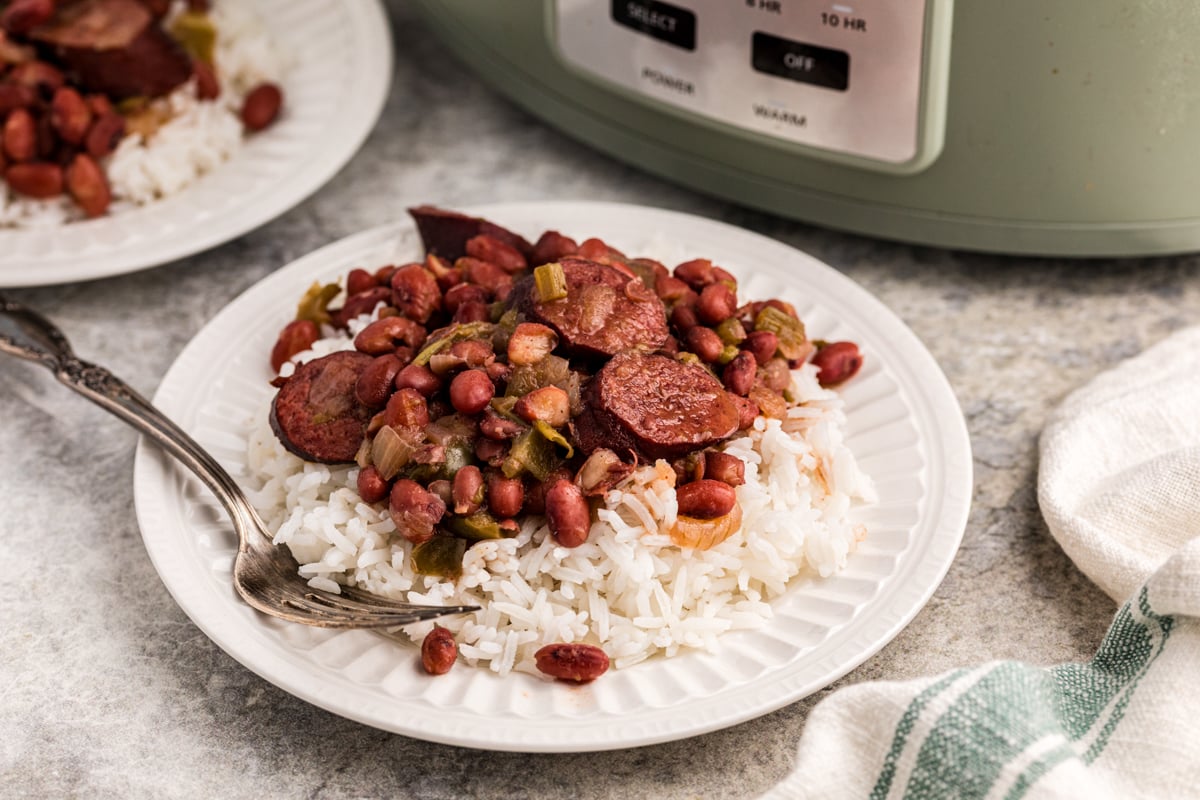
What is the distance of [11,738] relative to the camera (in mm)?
1505

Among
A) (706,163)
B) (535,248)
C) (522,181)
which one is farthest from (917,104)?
(522,181)

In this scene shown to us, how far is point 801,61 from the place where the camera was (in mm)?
1925

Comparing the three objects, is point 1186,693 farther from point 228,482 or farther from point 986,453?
point 228,482

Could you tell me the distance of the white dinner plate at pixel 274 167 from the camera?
211 centimetres

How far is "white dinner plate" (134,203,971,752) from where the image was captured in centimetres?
137

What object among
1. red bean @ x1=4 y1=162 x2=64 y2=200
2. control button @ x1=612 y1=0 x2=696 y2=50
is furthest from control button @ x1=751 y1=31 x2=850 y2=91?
red bean @ x1=4 y1=162 x2=64 y2=200

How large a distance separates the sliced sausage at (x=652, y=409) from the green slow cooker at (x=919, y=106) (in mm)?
607

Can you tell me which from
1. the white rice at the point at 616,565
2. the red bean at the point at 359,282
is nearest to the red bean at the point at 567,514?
the white rice at the point at 616,565

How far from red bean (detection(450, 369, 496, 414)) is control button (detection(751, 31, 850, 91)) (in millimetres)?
752

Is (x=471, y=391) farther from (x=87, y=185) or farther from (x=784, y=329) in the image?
(x=87, y=185)

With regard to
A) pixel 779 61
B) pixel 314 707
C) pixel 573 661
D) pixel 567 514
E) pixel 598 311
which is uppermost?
pixel 779 61

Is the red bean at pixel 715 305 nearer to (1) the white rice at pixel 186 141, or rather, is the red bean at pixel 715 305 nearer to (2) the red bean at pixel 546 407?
(2) the red bean at pixel 546 407

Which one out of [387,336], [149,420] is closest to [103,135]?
[149,420]

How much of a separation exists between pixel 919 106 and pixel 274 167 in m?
1.16
